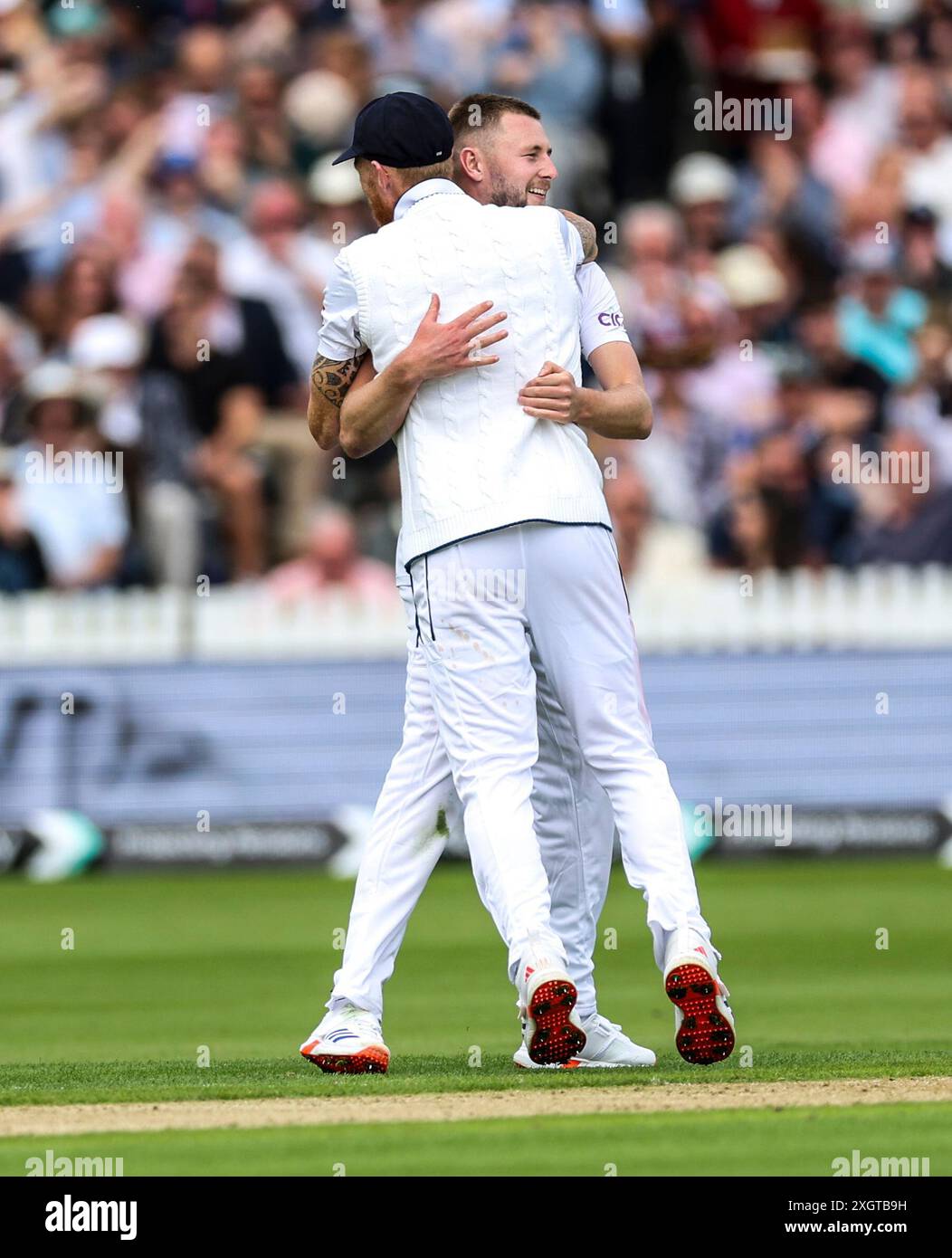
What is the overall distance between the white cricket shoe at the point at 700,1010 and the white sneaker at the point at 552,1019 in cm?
24

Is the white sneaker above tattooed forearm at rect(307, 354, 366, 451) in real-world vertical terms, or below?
below

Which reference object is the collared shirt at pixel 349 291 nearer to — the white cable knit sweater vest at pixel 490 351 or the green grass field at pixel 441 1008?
the white cable knit sweater vest at pixel 490 351

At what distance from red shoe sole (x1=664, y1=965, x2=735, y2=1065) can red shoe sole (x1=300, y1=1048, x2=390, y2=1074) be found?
100 centimetres

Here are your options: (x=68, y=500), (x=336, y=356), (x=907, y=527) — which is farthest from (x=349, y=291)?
(x=907, y=527)

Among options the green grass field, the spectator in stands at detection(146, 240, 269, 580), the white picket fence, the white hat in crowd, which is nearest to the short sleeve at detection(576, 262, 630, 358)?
the green grass field

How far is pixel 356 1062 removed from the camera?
6684 millimetres

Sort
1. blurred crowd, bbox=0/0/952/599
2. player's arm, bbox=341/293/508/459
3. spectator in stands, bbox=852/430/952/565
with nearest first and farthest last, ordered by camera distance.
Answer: player's arm, bbox=341/293/508/459 < spectator in stands, bbox=852/430/952/565 < blurred crowd, bbox=0/0/952/599

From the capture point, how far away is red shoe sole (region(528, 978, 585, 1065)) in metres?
5.92

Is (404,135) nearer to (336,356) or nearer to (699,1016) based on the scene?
(336,356)

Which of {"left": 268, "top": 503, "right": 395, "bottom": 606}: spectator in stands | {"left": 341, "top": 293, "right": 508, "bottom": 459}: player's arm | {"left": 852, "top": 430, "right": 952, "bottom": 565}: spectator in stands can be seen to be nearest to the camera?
{"left": 341, "top": 293, "right": 508, "bottom": 459}: player's arm

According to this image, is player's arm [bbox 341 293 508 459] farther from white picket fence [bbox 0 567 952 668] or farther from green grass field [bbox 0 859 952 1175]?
white picket fence [bbox 0 567 952 668]

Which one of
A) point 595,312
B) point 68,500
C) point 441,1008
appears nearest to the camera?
point 595,312

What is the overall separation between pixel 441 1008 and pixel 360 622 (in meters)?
6.08

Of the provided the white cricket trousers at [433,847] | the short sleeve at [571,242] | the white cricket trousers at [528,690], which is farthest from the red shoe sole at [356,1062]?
the short sleeve at [571,242]
